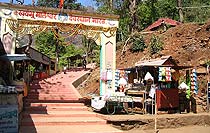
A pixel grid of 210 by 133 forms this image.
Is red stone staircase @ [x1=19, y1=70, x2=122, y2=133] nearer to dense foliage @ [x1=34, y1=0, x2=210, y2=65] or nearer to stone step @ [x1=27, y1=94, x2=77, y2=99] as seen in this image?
stone step @ [x1=27, y1=94, x2=77, y2=99]

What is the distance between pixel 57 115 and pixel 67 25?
4428mm

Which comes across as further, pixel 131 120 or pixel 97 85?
pixel 97 85

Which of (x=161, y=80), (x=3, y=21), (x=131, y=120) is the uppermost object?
(x=3, y=21)

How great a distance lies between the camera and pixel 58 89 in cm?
1463

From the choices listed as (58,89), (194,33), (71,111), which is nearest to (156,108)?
(71,111)

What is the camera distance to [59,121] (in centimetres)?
980

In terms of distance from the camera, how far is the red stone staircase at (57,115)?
9141 mm

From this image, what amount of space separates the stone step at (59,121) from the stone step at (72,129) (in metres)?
0.23

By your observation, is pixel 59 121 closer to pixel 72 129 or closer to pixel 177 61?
pixel 72 129

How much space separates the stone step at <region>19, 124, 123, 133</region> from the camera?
343 inches

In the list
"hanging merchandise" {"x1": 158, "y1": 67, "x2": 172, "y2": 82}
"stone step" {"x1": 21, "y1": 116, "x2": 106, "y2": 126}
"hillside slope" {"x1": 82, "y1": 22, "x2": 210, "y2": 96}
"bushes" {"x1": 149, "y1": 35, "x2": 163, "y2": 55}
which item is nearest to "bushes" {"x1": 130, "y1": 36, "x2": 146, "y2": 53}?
"hillside slope" {"x1": 82, "y1": 22, "x2": 210, "y2": 96}

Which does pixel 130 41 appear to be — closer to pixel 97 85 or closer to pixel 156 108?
pixel 97 85

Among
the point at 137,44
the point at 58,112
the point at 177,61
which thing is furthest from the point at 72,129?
the point at 137,44

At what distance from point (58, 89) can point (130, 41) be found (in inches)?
327
